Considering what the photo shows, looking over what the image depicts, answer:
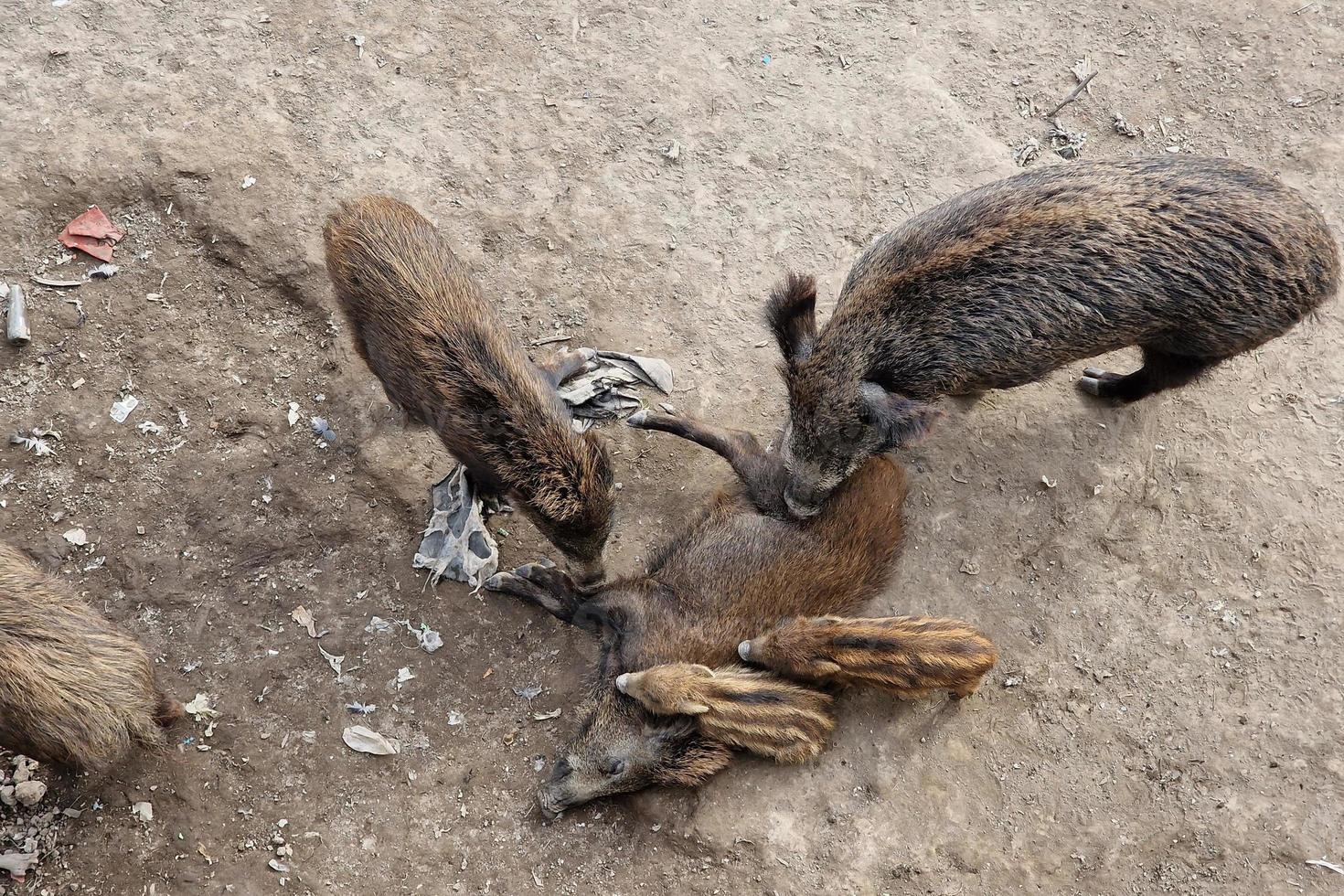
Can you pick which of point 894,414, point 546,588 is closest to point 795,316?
point 894,414

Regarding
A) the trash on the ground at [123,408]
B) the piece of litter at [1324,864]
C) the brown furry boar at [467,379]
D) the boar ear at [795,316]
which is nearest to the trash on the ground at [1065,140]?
the boar ear at [795,316]

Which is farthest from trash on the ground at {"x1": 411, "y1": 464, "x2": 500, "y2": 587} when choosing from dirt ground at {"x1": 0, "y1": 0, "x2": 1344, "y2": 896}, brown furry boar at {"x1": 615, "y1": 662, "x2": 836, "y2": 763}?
brown furry boar at {"x1": 615, "y1": 662, "x2": 836, "y2": 763}

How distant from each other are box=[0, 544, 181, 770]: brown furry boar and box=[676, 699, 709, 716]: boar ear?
240cm

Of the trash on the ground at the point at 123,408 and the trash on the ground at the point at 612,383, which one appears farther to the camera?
the trash on the ground at the point at 612,383

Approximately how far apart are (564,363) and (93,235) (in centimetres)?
308

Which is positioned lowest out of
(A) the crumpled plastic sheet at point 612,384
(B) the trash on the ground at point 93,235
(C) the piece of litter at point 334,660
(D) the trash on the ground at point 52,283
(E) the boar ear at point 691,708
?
(C) the piece of litter at point 334,660

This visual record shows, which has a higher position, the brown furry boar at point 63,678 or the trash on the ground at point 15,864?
the brown furry boar at point 63,678

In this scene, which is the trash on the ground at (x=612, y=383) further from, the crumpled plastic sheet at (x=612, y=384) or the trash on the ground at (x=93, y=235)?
the trash on the ground at (x=93, y=235)

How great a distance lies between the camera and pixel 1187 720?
193 inches

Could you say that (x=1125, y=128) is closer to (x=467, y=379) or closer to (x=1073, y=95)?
(x=1073, y=95)

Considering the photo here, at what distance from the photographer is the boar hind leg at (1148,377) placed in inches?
209

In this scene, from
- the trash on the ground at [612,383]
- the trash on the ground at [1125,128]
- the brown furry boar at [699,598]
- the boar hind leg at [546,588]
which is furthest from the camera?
the trash on the ground at [1125,128]

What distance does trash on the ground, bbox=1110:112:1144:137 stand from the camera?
6789mm

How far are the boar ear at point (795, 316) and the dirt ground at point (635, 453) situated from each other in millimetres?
657
